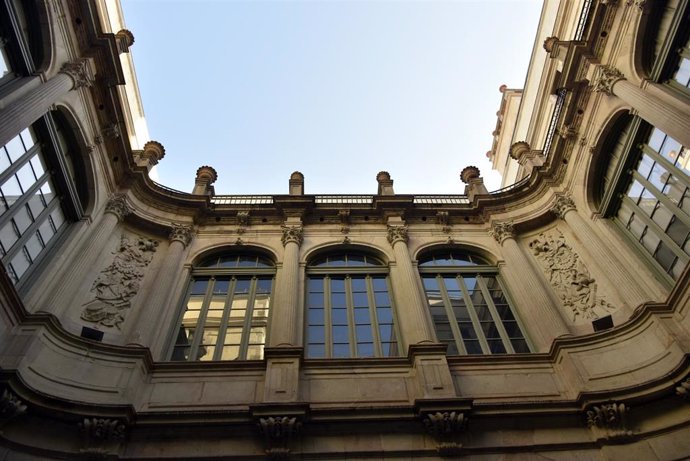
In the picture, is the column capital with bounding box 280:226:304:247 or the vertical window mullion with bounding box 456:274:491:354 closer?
the vertical window mullion with bounding box 456:274:491:354

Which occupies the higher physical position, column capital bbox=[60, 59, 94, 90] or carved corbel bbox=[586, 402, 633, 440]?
column capital bbox=[60, 59, 94, 90]

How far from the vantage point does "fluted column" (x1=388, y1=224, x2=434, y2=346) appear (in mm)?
11791

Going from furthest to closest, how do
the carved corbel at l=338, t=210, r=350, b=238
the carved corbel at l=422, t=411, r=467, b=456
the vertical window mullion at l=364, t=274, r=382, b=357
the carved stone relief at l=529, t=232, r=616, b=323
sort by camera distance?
the carved corbel at l=338, t=210, r=350, b=238 → the carved stone relief at l=529, t=232, r=616, b=323 → the vertical window mullion at l=364, t=274, r=382, b=357 → the carved corbel at l=422, t=411, r=467, b=456

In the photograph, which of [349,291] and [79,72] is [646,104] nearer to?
[349,291]

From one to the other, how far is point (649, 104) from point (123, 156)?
14.2 meters

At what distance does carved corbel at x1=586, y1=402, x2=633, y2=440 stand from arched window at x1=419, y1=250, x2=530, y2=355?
109 inches

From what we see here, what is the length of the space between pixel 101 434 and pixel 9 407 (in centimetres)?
151

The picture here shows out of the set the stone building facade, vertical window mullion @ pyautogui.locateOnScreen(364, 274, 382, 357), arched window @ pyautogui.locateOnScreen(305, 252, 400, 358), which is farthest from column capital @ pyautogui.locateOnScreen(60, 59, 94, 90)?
vertical window mullion @ pyautogui.locateOnScreen(364, 274, 382, 357)

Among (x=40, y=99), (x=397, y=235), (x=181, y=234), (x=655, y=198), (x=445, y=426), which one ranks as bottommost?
(x=445, y=426)

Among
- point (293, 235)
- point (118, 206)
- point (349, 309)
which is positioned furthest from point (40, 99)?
point (349, 309)

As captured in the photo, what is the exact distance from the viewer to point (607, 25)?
13.4 meters

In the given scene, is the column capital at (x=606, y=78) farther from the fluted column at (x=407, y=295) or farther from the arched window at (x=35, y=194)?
the arched window at (x=35, y=194)

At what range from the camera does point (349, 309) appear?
43.5ft

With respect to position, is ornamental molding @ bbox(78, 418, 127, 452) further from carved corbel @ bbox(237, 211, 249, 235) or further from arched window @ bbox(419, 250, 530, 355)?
carved corbel @ bbox(237, 211, 249, 235)
